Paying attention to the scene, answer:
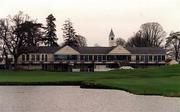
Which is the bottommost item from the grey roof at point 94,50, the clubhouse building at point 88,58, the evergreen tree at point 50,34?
the clubhouse building at point 88,58

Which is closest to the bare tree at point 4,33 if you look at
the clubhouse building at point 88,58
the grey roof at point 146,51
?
the clubhouse building at point 88,58

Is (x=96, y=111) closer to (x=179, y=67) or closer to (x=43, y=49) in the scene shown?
(x=179, y=67)

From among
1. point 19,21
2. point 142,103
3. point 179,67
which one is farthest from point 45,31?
point 142,103

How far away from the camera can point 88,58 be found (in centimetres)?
17738

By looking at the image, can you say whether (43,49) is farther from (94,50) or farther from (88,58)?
(94,50)

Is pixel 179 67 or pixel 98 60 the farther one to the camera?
pixel 98 60

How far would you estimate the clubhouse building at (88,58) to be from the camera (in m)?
174

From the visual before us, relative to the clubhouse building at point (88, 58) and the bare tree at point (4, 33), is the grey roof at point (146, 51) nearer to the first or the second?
the clubhouse building at point (88, 58)

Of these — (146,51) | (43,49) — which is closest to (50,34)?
(43,49)

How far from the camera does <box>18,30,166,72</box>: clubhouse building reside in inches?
6831

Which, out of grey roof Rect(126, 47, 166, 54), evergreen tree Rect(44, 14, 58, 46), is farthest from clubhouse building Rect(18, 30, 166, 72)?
evergreen tree Rect(44, 14, 58, 46)

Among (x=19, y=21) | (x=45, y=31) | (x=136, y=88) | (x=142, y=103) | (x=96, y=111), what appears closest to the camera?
(x=96, y=111)

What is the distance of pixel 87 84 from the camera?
76.6 m

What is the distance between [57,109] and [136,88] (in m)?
24.9
